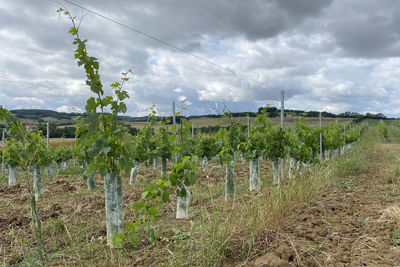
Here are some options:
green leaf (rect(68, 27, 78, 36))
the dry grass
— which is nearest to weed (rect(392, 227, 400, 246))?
the dry grass

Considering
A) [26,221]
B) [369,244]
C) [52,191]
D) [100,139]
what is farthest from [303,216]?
[52,191]

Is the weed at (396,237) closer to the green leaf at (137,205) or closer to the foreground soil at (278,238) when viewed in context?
the foreground soil at (278,238)

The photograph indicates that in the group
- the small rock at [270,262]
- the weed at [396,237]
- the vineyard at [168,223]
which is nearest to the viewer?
the small rock at [270,262]

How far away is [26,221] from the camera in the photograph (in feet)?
16.4

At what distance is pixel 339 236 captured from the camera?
3426 millimetres

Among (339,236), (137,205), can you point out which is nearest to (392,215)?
(339,236)

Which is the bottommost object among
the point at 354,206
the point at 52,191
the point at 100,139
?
the point at 52,191

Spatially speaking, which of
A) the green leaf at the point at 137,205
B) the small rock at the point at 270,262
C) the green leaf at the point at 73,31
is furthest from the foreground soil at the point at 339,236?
the green leaf at the point at 73,31

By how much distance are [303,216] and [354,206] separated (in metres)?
1.39

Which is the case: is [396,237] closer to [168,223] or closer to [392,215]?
[392,215]

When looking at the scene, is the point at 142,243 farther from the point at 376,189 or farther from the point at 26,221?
the point at 376,189

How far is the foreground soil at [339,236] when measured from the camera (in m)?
2.78

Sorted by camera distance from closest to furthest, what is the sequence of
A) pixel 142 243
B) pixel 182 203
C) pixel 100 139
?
pixel 100 139 < pixel 142 243 < pixel 182 203

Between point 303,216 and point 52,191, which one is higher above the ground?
point 303,216
